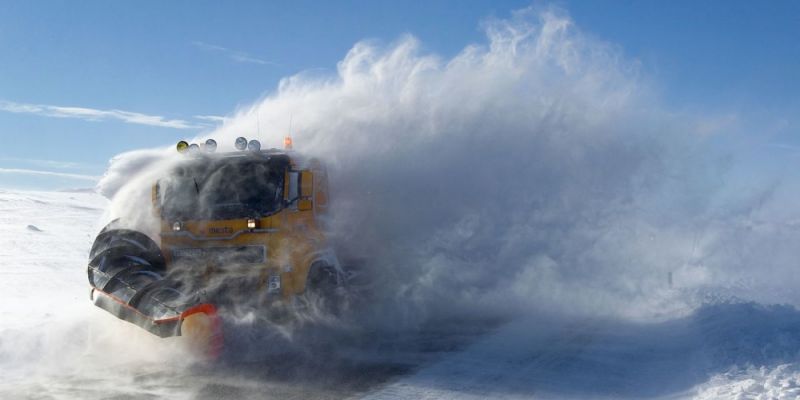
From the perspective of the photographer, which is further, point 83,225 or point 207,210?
point 83,225

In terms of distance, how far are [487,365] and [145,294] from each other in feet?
11.9

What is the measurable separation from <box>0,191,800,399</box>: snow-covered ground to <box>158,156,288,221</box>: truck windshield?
1640 mm

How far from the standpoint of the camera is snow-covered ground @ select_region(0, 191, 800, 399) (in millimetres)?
6234

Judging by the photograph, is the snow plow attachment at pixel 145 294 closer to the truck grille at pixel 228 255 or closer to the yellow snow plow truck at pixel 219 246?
the yellow snow plow truck at pixel 219 246

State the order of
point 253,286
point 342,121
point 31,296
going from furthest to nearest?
point 31,296 < point 342,121 < point 253,286

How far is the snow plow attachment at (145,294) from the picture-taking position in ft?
23.2

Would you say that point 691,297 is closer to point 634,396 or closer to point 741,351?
point 741,351

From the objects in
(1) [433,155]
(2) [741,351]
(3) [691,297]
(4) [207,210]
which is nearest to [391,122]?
(1) [433,155]

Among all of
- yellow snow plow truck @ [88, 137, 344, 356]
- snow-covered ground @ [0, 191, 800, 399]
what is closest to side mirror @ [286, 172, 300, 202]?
yellow snow plow truck @ [88, 137, 344, 356]

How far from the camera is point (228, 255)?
8430 millimetres

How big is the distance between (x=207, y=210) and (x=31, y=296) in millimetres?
6246

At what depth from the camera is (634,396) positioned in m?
6.13

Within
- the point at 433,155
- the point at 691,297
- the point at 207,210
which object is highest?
the point at 433,155

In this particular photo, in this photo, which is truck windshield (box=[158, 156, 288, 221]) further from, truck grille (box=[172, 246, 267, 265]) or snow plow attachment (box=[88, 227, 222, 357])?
snow plow attachment (box=[88, 227, 222, 357])
